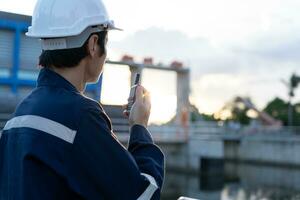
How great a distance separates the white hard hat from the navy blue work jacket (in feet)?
0.51

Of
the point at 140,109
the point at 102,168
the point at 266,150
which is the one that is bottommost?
the point at 266,150

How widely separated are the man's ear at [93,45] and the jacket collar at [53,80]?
0.39 feet

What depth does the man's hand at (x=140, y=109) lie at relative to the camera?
5.28 ft

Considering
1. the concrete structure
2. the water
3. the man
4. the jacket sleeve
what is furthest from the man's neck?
the water

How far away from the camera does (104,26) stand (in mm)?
1530

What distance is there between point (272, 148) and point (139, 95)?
29931 mm

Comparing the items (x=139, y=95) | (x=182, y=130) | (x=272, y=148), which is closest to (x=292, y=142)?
(x=272, y=148)

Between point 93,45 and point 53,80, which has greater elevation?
point 93,45

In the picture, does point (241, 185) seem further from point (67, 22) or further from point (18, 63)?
point (67, 22)

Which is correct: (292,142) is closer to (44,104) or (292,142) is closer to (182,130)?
(182,130)

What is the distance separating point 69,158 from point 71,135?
0.21 feet

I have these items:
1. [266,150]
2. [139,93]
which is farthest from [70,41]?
[266,150]

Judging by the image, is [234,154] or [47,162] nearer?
[47,162]

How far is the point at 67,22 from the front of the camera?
1487 mm
